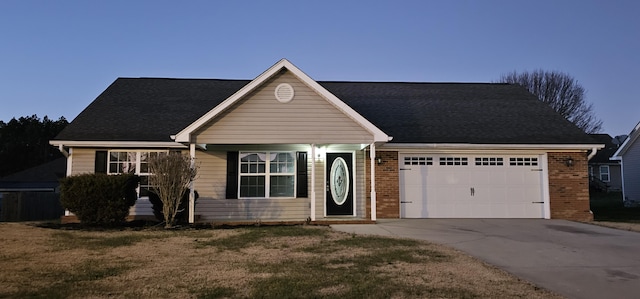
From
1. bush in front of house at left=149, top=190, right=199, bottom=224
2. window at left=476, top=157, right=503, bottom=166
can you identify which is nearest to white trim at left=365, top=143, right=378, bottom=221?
window at left=476, top=157, right=503, bottom=166

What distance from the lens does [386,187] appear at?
45.4ft

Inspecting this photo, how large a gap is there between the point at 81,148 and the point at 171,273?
869 cm

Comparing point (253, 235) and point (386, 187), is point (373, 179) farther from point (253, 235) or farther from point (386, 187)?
point (253, 235)

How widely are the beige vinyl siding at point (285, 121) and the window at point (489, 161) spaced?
3.97 meters

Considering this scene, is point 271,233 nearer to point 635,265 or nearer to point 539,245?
point 539,245

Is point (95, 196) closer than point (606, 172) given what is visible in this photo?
Yes

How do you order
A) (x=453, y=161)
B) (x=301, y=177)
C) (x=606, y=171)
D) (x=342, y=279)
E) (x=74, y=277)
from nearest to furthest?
(x=342, y=279)
(x=74, y=277)
(x=301, y=177)
(x=453, y=161)
(x=606, y=171)

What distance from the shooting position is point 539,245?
30.0 ft

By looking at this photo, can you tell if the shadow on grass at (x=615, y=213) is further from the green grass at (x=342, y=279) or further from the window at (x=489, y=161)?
the green grass at (x=342, y=279)

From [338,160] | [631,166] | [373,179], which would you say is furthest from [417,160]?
[631,166]

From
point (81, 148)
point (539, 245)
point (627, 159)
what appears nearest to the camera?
point (539, 245)

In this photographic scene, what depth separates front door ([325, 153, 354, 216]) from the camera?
1394 cm

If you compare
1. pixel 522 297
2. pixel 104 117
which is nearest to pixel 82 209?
pixel 104 117

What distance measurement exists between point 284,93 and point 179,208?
4.18 metres
